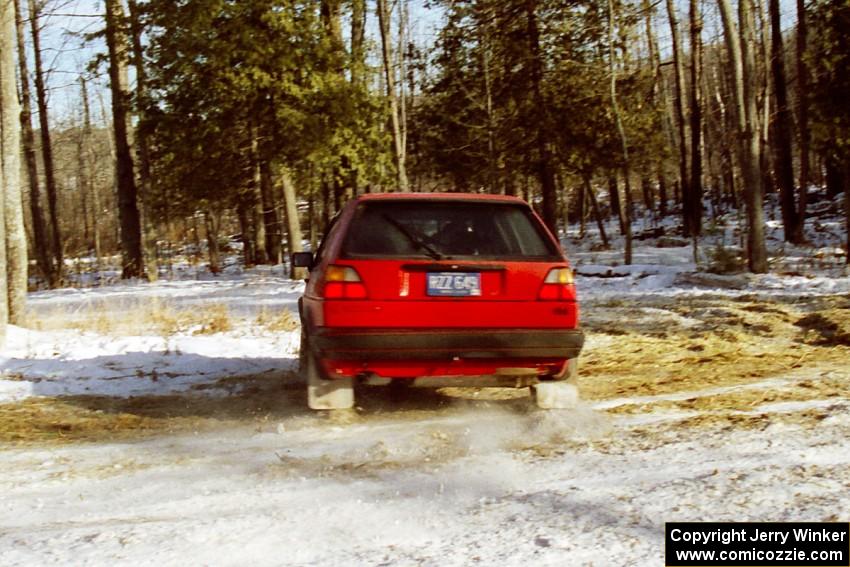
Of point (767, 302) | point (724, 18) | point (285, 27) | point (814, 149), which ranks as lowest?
point (767, 302)

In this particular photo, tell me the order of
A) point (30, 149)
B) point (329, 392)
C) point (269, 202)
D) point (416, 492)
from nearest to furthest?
point (416, 492) < point (329, 392) < point (269, 202) < point (30, 149)

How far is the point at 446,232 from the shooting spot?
5062 millimetres

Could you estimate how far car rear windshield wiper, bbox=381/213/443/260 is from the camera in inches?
192

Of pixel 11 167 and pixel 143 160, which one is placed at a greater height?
pixel 143 160

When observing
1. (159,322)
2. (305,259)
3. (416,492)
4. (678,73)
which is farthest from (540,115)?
(416,492)

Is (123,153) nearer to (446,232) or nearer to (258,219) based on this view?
(258,219)

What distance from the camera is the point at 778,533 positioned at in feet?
9.61

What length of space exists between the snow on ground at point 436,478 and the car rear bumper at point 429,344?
0.50 metres

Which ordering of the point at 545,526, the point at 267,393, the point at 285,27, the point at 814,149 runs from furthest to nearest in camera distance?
1. the point at 285,27
2. the point at 814,149
3. the point at 267,393
4. the point at 545,526

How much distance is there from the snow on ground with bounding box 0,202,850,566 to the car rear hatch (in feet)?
2.44

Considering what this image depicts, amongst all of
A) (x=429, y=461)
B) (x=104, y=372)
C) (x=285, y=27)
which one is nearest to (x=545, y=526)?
(x=429, y=461)

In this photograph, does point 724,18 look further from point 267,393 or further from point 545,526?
point 545,526

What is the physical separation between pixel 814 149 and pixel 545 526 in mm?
14476

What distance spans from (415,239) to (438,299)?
418mm
